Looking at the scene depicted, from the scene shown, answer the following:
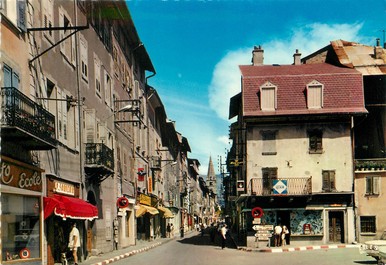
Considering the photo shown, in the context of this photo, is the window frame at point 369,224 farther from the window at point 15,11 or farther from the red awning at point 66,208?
the window at point 15,11

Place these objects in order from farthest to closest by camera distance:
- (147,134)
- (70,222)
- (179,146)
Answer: (179,146) → (147,134) → (70,222)

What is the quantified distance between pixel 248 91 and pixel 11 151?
25025 millimetres

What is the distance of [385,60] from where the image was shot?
138ft

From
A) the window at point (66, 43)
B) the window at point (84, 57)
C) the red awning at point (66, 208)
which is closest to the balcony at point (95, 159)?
the red awning at point (66, 208)

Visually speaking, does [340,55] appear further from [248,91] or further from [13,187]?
[13,187]

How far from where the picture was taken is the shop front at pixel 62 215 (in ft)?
57.8

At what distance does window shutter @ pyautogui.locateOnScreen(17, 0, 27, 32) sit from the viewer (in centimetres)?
1540

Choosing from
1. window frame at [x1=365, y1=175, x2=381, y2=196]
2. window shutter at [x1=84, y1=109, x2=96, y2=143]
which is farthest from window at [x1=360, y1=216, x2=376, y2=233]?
window shutter at [x1=84, y1=109, x2=96, y2=143]

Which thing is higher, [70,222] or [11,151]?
[11,151]

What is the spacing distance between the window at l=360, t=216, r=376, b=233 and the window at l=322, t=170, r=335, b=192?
287 centimetres

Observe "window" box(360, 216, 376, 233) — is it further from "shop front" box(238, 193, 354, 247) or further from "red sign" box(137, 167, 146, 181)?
"red sign" box(137, 167, 146, 181)

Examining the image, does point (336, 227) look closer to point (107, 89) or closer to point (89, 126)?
point (107, 89)

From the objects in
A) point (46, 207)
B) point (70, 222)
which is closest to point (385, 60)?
point (70, 222)

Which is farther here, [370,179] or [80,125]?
[370,179]
